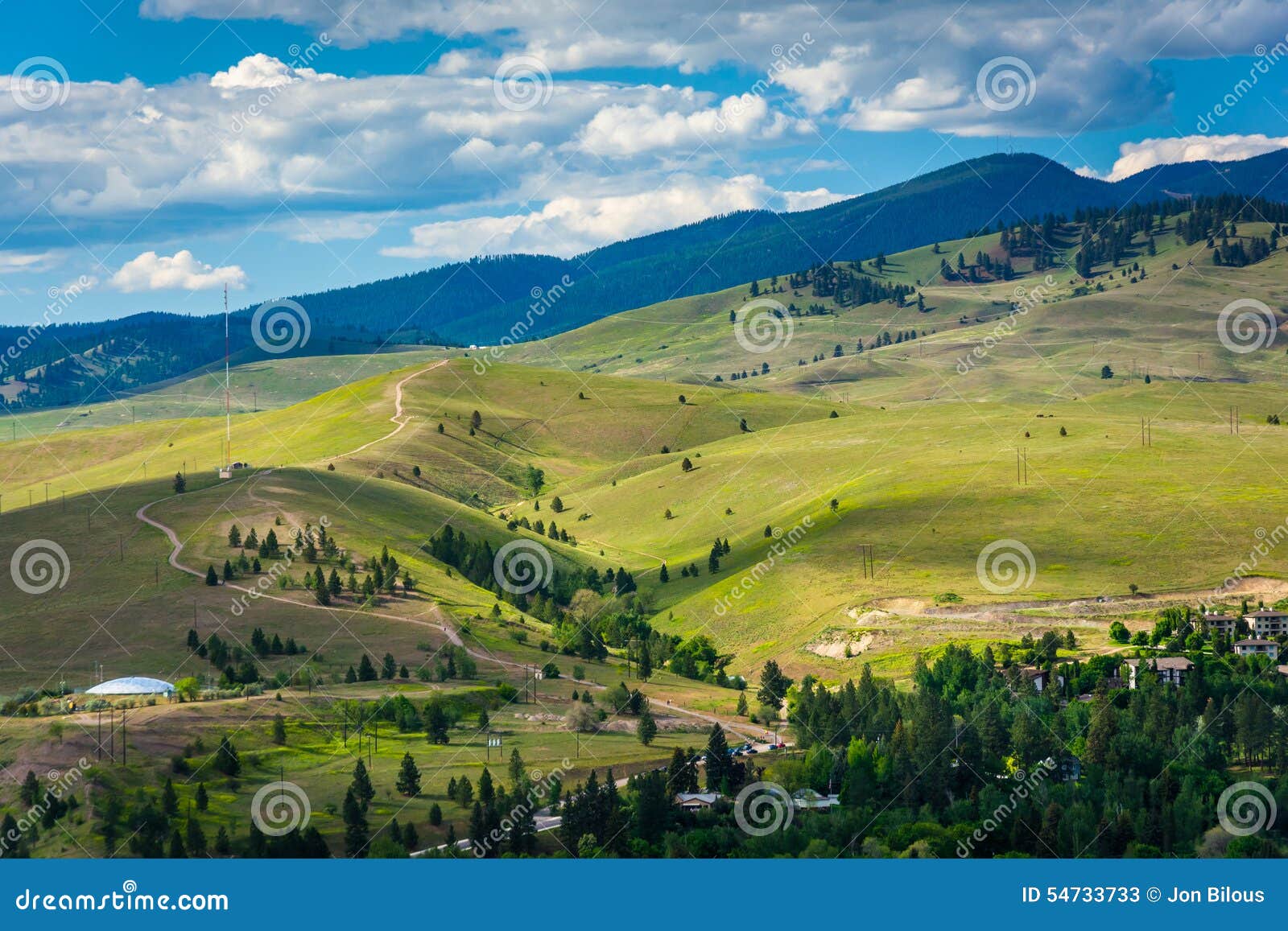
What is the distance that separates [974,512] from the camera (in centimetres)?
19088

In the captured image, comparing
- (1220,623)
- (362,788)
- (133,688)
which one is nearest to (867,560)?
(1220,623)

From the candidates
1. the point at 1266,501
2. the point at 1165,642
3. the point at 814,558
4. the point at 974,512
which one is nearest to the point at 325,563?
the point at 814,558

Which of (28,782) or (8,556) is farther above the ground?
(8,556)

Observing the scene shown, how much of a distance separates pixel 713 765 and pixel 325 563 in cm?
7720

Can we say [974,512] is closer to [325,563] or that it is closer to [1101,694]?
[1101,694]

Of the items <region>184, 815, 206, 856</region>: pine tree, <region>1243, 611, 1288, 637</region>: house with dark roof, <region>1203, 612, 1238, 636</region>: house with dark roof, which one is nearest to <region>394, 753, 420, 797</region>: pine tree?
<region>184, 815, 206, 856</region>: pine tree

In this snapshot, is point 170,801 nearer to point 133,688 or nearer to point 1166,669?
point 133,688

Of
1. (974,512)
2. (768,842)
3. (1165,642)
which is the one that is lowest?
(768,842)


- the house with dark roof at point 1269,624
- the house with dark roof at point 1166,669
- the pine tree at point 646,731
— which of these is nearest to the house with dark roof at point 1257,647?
the house with dark roof at point 1269,624

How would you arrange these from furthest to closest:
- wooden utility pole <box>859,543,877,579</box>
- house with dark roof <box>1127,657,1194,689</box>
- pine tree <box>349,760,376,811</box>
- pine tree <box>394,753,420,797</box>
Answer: wooden utility pole <box>859,543,877,579</box> < house with dark roof <box>1127,657,1194,689</box> < pine tree <box>394,753,420,797</box> < pine tree <box>349,760,376,811</box>

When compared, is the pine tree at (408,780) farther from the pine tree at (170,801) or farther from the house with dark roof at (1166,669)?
the house with dark roof at (1166,669)

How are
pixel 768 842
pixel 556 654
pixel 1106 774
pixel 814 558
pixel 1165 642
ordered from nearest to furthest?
pixel 768 842 < pixel 1106 774 < pixel 1165 642 < pixel 556 654 < pixel 814 558

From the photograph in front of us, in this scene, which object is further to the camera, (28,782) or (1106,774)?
(1106,774)

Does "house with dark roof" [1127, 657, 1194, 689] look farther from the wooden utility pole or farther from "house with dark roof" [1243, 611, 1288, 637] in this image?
the wooden utility pole
